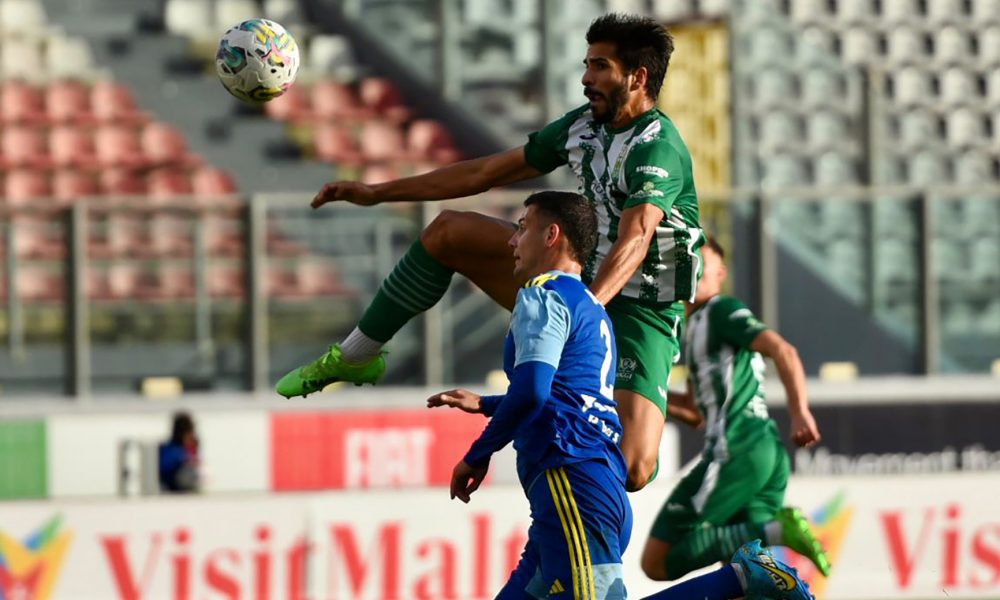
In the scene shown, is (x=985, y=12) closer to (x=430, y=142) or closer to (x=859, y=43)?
(x=859, y=43)

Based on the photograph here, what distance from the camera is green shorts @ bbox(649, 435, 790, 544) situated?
8.40 meters

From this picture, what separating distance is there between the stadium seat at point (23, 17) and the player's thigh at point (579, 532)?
1099 centimetres

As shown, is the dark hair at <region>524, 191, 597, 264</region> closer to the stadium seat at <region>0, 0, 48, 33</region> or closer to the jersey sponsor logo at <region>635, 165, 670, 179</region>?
the jersey sponsor logo at <region>635, 165, 670, 179</region>

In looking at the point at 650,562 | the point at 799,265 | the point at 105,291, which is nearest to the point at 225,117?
the point at 105,291

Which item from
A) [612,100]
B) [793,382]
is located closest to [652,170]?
[612,100]

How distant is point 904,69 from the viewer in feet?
51.2

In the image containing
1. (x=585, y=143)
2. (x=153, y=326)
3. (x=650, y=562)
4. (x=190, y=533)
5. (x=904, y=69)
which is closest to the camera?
Result: (x=585, y=143)

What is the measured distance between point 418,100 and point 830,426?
177 inches

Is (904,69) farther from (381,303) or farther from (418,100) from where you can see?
(381,303)

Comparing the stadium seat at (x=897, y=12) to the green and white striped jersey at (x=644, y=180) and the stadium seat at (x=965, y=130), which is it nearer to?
the stadium seat at (x=965, y=130)

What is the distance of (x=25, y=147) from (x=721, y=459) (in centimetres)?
785

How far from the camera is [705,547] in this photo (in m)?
8.31

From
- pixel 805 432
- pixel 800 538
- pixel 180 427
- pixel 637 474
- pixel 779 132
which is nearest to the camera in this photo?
pixel 637 474

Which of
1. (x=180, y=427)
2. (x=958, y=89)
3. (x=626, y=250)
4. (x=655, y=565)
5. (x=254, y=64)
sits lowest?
(x=655, y=565)
